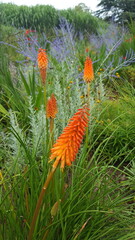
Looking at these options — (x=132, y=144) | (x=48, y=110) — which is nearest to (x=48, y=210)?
(x=48, y=110)

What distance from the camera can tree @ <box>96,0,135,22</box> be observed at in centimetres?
2512

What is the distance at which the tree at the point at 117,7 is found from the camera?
2512cm

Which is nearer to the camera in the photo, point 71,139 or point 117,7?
point 71,139

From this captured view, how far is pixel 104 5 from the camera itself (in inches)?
1129

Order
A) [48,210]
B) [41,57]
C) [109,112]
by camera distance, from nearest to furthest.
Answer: [48,210] < [41,57] < [109,112]

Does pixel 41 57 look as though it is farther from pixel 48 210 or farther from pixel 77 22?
pixel 77 22

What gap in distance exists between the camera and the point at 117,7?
27.0m

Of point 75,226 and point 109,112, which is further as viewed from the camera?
point 109,112

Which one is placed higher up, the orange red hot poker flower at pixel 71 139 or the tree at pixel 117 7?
the tree at pixel 117 7

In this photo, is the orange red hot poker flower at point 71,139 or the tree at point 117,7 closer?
the orange red hot poker flower at point 71,139

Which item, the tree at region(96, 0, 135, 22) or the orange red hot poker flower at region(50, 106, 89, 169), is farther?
the tree at region(96, 0, 135, 22)

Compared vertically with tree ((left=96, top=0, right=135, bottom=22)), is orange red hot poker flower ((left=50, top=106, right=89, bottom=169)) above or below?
below

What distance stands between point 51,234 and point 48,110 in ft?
1.97

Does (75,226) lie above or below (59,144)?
below
